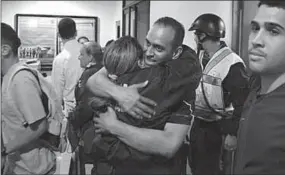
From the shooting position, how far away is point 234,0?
1.74m

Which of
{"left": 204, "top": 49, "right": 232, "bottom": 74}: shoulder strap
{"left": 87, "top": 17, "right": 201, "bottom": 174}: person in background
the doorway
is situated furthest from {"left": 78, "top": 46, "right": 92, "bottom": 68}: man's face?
{"left": 204, "top": 49, "right": 232, "bottom": 74}: shoulder strap

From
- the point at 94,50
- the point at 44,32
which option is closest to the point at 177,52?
the point at 94,50

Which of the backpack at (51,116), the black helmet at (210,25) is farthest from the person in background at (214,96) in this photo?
the backpack at (51,116)

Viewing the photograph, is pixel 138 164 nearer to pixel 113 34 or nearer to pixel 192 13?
pixel 113 34

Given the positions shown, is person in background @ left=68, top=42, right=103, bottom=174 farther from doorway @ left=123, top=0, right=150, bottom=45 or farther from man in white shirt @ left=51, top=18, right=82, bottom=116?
A: doorway @ left=123, top=0, right=150, bottom=45

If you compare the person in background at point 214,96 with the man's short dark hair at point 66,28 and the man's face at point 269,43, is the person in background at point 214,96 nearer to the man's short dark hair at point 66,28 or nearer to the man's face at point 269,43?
the man's short dark hair at point 66,28

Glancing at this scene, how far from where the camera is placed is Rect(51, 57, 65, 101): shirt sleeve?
1215mm

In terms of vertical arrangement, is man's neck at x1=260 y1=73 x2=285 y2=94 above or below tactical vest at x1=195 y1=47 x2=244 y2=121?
above

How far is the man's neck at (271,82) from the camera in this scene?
59cm

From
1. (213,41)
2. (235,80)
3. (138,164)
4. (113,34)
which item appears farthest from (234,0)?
(138,164)

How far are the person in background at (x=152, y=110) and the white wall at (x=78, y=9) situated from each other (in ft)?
1.81

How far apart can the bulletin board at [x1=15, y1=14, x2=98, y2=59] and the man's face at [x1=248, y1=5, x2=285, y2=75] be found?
2.71ft

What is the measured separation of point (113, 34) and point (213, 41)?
1.28 ft

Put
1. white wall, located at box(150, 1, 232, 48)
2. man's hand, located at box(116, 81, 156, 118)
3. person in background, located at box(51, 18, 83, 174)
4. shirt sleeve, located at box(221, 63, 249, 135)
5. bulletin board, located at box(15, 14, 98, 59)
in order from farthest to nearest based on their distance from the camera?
1. white wall, located at box(150, 1, 232, 48)
2. shirt sleeve, located at box(221, 63, 249, 135)
3. bulletin board, located at box(15, 14, 98, 59)
4. person in background, located at box(51, 18, 83, 174)
5. man's hand, located at box(116, 81, 156, 118)
